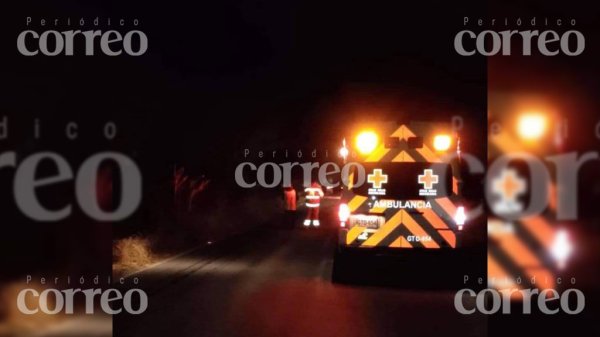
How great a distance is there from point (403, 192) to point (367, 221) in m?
0.69

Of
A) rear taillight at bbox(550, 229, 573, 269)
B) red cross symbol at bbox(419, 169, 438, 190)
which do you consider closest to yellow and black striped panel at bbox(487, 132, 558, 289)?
rear taillight at bbox(550, 229, 573, 269)

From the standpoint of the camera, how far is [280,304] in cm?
1027

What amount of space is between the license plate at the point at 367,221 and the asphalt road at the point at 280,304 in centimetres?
94

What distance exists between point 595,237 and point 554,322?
55.0 inches

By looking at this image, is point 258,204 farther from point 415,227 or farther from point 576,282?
point 576,282

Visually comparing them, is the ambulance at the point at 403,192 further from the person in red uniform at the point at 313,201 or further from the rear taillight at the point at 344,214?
the person in red uniform at the point at 313,201

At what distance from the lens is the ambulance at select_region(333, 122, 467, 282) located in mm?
11727

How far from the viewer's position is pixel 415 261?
12188 mm

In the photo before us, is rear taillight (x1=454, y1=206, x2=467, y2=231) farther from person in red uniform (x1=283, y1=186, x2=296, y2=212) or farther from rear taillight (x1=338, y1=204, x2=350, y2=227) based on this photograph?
person in red uniform (x1=283, y1=186, x2=296, y2=212)

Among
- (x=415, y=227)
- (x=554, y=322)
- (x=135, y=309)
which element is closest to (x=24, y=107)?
(x=135, y=309)

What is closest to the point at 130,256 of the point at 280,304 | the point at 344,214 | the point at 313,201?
the point at 344,214

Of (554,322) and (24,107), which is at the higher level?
(24,107)

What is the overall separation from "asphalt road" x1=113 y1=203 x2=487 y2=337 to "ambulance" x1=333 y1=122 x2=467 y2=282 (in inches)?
29.1

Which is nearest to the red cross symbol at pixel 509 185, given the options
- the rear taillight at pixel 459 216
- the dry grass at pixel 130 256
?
the rear taillight at pixel 459 216
